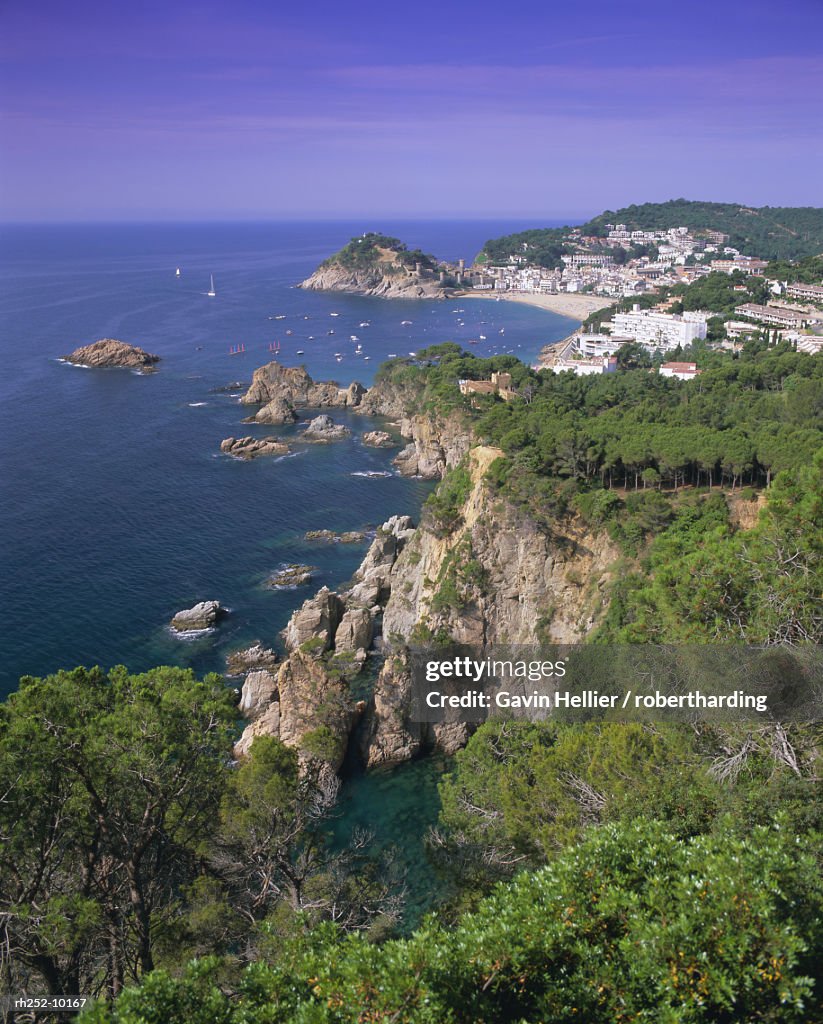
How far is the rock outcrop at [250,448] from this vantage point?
42.3m

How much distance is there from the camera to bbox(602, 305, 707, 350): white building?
58.6 metres

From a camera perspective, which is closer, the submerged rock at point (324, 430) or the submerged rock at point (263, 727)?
the submerged rock at point (263, 727)

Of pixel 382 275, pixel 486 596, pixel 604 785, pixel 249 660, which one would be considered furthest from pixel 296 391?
pixel 382 275

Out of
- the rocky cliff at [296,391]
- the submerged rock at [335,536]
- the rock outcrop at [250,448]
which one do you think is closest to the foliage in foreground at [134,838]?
the submerged rock at [335,536]

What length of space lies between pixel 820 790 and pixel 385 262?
106147 mm

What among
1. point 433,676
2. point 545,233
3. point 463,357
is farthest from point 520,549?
point 545,233

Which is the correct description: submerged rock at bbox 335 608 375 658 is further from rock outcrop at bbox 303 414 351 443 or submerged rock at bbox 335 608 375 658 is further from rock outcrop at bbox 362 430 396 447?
rock outcrop at bbox 303 414 351 443

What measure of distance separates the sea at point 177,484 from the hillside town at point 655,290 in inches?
384

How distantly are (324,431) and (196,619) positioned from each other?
23.8 m

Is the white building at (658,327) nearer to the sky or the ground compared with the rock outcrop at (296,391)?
nearer to the sky

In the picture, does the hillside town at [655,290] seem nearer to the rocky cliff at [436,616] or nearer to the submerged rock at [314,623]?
the rocky cliff at [436,616]

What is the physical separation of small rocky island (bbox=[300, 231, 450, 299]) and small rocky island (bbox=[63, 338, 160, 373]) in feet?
161

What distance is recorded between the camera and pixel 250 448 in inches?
1679

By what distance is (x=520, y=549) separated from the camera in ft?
65.8
